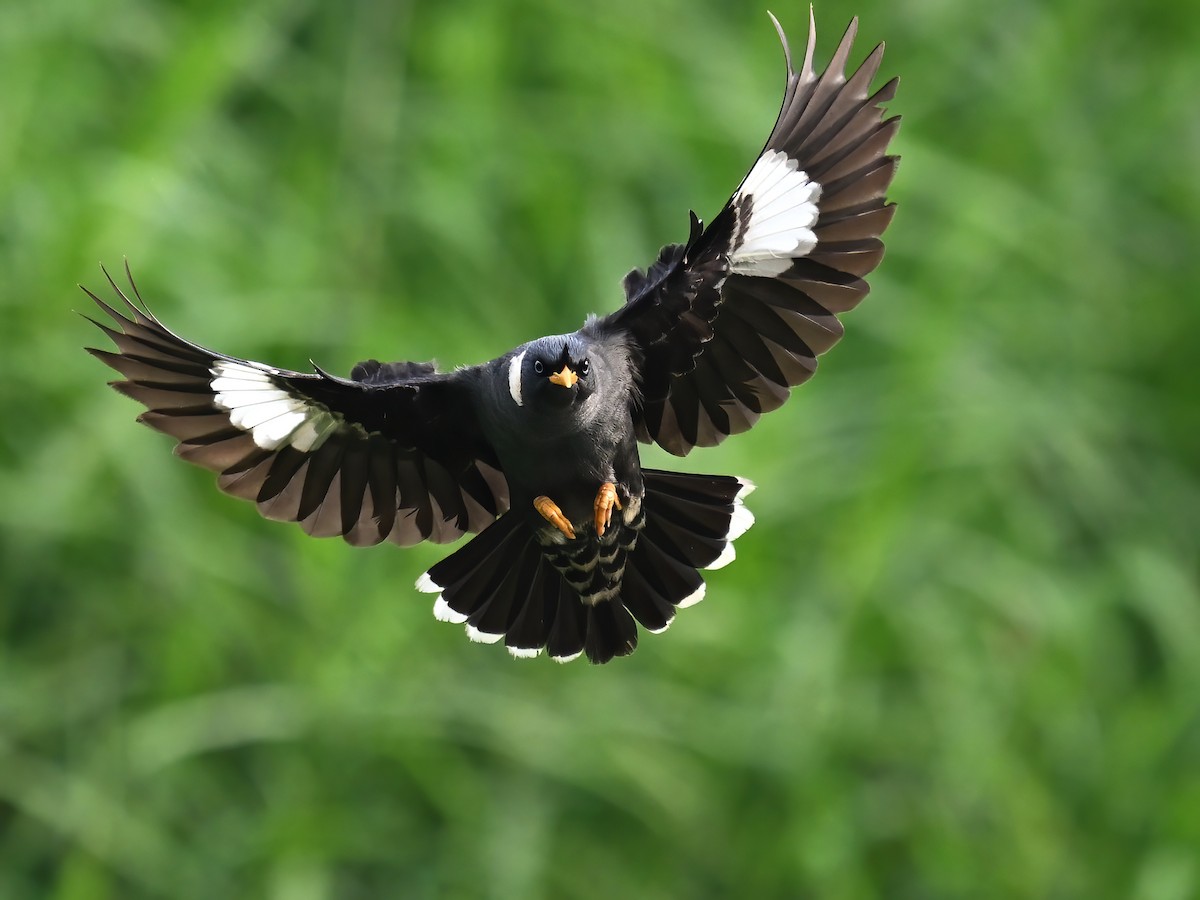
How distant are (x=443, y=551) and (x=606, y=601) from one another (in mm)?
2073

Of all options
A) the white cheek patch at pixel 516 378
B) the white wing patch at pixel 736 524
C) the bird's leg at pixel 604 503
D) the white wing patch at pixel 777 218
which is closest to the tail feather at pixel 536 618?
the white wing patch at pixel 736 524

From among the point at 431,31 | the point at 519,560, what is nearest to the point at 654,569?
the point at 519,560

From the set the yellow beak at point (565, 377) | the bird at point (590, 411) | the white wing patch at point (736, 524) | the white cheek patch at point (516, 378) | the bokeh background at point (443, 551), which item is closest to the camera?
the yellow beak at point (565, 377)

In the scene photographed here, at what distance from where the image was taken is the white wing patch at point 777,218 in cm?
386

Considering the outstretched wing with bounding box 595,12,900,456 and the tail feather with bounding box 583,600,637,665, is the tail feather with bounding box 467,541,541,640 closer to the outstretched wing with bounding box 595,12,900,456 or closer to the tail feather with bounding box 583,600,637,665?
the tail feather with bounding box 583,600,637,665

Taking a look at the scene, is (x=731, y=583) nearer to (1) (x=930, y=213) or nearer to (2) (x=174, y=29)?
(1) (x=930, y=213)

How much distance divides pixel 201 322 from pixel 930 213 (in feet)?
10.4

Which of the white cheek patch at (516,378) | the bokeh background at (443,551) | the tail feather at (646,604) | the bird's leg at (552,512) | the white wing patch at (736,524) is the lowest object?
the bird's leg at (552,512)

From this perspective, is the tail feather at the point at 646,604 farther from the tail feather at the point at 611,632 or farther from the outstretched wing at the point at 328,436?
the outstretched wing at the point at 328,436

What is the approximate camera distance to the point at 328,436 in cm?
407

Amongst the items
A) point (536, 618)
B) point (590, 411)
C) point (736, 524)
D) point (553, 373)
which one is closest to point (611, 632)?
point (536, 618)

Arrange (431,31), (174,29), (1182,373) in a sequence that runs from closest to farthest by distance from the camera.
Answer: (174,29) → (431,31) → (1182,373)

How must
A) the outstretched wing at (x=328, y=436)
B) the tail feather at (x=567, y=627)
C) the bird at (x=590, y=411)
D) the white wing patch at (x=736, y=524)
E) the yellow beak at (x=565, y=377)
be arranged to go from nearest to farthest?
the yellow beak at (x=565, y=377)
the bird at (x=590, y=411)
the outstretched wing at (x=328, y=436)
the white wing patch at (x=736, y=524)
the tail feather at (x=567, y=627)

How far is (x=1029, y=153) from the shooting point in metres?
8.34
